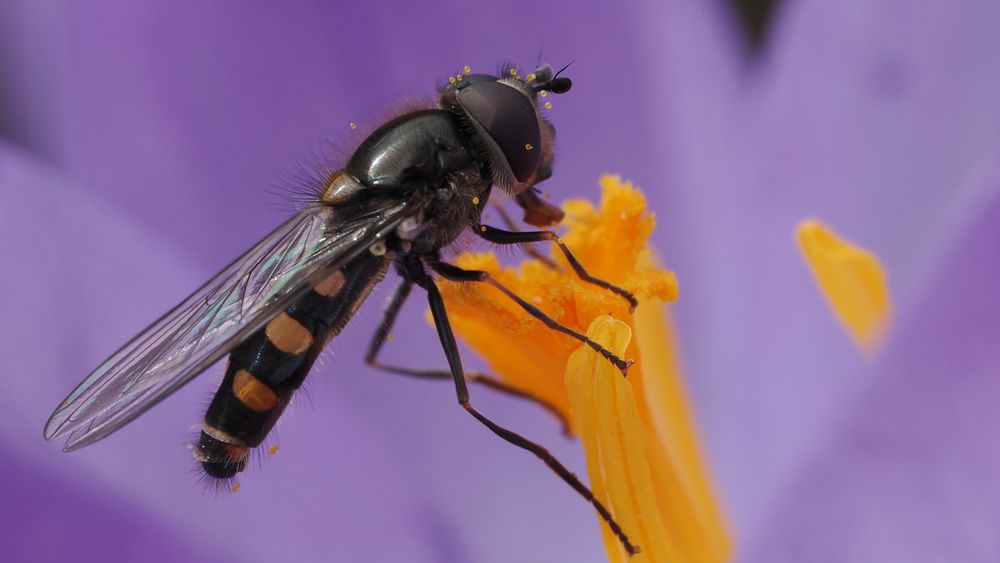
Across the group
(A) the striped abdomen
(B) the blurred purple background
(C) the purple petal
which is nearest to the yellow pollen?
(B) the blurred purple background

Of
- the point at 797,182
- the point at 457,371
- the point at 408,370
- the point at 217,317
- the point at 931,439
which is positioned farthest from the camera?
the point at 797,182

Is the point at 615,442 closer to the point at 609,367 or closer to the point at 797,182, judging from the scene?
the point at 609,367

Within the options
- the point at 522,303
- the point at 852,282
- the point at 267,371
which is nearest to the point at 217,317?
the point at 267,371

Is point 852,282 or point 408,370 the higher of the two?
point 852,282

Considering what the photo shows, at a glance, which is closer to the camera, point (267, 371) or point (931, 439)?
point (931, 439)

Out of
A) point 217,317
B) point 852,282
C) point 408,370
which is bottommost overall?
point 217,317

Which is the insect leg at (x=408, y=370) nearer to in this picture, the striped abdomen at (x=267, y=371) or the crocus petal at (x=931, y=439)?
the striped abdomen at (x=267, y=371)

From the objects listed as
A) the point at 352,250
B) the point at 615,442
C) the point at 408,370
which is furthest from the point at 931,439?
the point at 408,370

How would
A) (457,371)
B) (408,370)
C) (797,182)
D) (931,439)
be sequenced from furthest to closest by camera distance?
(797,182)
(408,370)
(457,371)
(931,439)
